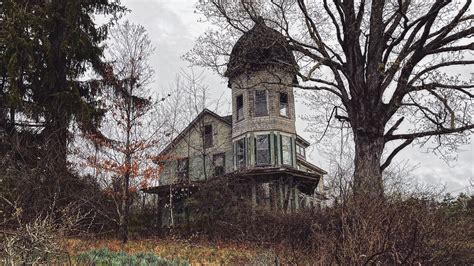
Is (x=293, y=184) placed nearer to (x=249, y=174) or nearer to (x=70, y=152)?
(x=249, y=174)

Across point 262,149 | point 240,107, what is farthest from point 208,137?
point 262,149

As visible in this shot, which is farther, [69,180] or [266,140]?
[266,140]

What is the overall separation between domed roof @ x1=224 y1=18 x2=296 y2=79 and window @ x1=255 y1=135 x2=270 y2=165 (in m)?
9.55

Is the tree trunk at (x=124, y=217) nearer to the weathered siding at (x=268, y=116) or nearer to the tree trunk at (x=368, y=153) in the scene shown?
the tree trunk at (x=368, y=153)

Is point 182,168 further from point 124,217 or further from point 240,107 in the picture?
point 124,217

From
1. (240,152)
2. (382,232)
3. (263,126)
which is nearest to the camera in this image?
(382,232)

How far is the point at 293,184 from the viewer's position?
2475 cm

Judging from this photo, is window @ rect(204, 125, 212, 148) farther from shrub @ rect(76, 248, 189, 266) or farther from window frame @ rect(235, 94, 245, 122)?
shrub @ rect(76, 248, 189, 266)

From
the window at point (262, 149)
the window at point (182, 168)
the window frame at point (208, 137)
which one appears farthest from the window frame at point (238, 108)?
the window at point (182, 168)

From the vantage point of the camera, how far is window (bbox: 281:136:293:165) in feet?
86.1

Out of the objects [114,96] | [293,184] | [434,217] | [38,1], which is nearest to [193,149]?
[293,184]

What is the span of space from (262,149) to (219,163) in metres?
3.91

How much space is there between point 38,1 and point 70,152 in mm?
6558

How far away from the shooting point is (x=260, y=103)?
89.0ft
